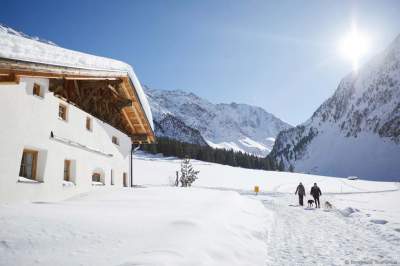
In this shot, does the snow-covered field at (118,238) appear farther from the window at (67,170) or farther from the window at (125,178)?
the window at (125,178)

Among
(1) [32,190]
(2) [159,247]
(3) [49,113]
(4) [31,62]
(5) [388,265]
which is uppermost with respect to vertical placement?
(4) [31,62]

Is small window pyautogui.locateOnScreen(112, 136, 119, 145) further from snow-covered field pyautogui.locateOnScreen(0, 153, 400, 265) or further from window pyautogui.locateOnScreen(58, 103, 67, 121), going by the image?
snow-covered field pyautogui.locateOnScreen(0, 153, 400, 265)

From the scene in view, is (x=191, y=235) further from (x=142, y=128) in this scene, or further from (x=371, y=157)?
(x=371, y=157)

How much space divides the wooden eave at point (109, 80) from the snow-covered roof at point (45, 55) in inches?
4.7

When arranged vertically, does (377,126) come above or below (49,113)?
above

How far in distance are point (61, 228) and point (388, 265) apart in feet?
20.9

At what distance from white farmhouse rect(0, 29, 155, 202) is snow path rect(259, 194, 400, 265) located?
675cm

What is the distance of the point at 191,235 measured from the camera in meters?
6.43

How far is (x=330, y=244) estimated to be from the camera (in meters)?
8.34

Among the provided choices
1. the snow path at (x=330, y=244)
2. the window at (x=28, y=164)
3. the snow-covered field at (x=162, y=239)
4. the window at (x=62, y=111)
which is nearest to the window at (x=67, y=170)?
the window at (x=62, y=111)

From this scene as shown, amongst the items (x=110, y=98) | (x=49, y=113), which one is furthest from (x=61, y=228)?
(x=110, y=98)

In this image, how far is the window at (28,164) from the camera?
30.2ft

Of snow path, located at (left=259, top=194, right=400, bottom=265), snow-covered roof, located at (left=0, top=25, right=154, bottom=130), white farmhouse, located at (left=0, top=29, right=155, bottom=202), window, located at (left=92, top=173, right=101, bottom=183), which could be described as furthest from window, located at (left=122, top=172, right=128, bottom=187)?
snow path, located at (left=259, top=194, right=400, bottom=265)

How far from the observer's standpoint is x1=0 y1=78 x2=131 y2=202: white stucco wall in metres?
7.94
